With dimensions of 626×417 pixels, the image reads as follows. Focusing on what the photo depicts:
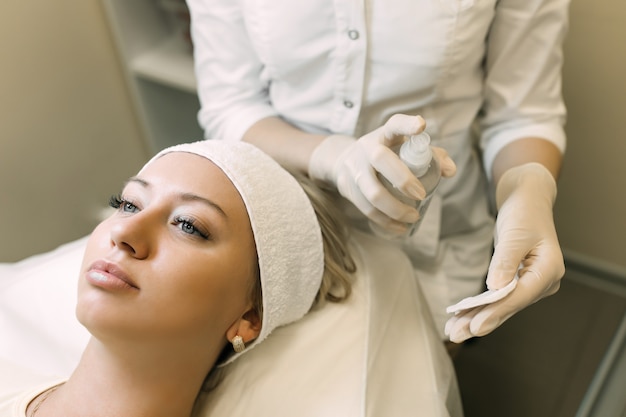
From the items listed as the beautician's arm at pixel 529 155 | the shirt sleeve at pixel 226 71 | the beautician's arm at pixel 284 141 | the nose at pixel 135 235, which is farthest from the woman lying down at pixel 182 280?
the beautician's arm at pixel 529 155


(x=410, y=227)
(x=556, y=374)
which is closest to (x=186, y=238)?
(x=410, y=227)

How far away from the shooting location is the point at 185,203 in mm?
854

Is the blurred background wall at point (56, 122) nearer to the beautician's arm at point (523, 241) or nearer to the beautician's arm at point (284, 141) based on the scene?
the beautician's arm at point (284, 141)

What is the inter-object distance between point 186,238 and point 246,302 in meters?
0.15

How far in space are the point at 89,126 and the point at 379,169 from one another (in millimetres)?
1138

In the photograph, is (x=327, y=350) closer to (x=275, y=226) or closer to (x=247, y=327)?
(x=247, y=327)

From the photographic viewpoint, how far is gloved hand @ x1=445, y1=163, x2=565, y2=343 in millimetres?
792

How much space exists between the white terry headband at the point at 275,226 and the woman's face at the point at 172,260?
0.02 meters

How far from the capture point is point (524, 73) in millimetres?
1033

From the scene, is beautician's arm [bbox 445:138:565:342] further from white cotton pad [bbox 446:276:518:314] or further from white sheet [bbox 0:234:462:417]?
white sheet [bbox 0:234:462:417]

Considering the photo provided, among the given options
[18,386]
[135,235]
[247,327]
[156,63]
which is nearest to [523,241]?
[247,327]

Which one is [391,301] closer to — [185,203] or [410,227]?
[410,227]

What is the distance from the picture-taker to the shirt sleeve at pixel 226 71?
43.9 inches

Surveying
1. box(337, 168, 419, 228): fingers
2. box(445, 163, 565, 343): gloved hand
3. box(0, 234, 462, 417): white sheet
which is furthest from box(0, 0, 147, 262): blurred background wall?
box(445, 163, 565, 343): gloved hand
